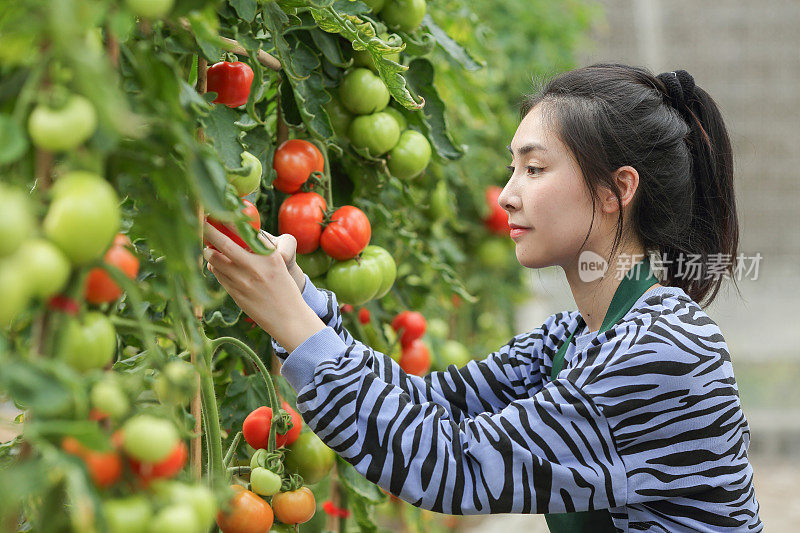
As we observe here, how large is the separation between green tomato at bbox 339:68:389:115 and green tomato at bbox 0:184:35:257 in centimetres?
68

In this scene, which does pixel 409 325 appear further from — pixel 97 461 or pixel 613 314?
pixel 97 461

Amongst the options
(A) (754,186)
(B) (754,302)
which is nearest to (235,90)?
(A) (754,186)

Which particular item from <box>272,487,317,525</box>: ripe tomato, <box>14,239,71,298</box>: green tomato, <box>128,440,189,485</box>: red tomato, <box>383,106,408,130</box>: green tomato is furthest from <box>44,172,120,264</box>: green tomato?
<box>383,106,408,130</box>: green tomato

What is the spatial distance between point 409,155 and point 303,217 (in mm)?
190

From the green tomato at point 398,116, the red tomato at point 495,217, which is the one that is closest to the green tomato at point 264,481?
the green tomato at point 398,116

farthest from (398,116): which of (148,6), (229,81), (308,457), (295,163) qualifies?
(148,6)

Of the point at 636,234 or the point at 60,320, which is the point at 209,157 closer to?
the point at 60,320

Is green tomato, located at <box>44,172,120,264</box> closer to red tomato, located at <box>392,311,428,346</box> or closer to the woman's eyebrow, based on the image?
the woman's eyebrow

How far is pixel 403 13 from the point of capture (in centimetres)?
106

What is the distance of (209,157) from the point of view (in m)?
0.49

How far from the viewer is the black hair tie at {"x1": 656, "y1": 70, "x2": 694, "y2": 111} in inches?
45.3

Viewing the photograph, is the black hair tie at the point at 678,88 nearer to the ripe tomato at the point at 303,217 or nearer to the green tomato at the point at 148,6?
the ripe tomato at the point at 303,217

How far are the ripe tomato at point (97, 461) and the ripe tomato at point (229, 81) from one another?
48 cm

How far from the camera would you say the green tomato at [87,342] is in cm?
43
